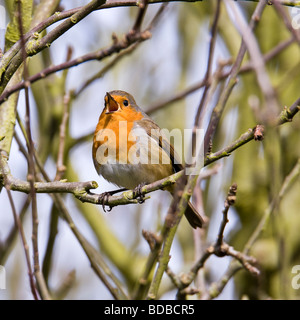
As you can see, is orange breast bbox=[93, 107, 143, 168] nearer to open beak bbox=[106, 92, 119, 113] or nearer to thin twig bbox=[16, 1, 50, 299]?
open beak bbox=[106, 92, 119, 113]

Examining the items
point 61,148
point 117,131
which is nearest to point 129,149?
point 117,131

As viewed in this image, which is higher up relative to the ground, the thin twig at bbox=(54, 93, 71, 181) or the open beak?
the open beak

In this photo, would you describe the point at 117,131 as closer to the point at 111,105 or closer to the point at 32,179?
the point at 111,105

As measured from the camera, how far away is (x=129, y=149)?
367 cm

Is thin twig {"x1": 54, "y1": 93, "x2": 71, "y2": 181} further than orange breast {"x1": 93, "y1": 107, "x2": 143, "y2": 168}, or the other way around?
orange breast {"x1": 93, "y1": 107, "x2": 143, "y2": 168}

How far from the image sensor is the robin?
145 inches

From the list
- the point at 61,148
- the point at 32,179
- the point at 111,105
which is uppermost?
the point at 111,105

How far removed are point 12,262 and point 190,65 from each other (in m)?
2.94

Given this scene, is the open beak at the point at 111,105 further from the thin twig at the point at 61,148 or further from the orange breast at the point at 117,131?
the thin twig at the point at 61,148

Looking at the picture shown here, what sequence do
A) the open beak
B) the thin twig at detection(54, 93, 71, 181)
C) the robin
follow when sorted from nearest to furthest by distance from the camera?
the thin twig at detection(54, 93, 71, 181) < the robin < the open beak

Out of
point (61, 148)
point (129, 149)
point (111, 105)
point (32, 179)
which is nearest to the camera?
point (32, 179)

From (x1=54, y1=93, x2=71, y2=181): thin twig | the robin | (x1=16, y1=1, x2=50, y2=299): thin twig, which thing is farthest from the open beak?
(x1=16, y1=1, x2=50, y2=299): thin twig
